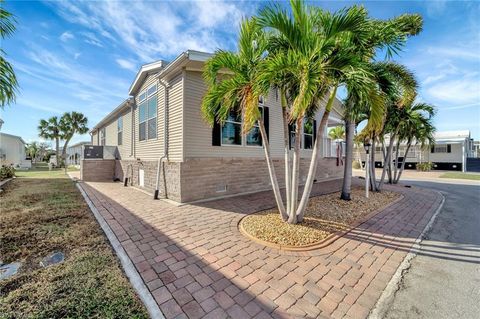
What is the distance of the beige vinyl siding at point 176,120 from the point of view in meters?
7.09

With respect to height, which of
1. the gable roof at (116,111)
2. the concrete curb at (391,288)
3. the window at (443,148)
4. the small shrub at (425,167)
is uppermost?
the gable roof at (116,111)

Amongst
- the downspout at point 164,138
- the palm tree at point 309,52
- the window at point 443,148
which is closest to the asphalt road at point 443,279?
the palm tree at point 309,52

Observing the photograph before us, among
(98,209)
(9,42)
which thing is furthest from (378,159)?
(9,42)

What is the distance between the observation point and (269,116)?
9547mm

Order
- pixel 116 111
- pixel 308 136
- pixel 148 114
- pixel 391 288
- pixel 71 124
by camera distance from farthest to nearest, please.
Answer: pixel 71 124 < pixel 116 111 < pixel 308 136 < pixel 148 114 < pixel 391 288

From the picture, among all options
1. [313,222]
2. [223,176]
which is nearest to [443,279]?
[313,222]

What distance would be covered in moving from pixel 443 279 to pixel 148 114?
1063 cm

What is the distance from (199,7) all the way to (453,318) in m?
8.80

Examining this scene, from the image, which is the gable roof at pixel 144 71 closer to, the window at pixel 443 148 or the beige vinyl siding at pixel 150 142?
the beige vinyl siding at pixel 150 142

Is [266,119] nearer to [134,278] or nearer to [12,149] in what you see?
[134,278]

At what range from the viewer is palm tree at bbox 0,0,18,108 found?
3410 mm

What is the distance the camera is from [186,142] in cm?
703

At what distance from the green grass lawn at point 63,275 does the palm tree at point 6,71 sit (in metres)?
2.61

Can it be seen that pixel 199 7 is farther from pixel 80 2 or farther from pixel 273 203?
pixel 273 203
